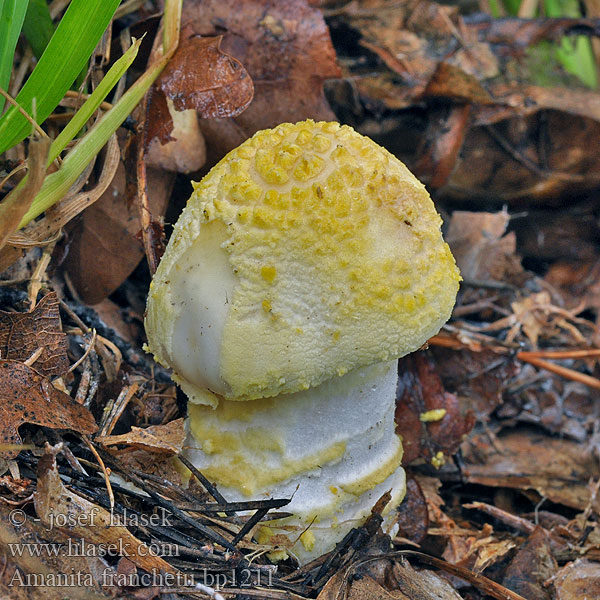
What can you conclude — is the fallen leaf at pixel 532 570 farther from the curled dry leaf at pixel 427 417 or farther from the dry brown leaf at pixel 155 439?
the dry brown leaf at pixel 155 439

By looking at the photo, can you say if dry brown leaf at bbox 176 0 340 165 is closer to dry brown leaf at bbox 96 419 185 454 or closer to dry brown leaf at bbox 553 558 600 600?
dry brown leaf at bbox 96 419 185 454

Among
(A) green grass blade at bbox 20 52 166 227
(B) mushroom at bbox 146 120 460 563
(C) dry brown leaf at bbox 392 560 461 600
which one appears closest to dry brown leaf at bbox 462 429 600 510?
(C) dry brown leaf at bbox 392 560 461 600

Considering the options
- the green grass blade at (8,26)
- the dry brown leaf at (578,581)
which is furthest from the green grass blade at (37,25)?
the dry brown leaf at (578,581)

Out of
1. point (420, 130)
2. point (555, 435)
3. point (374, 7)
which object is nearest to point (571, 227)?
point (420, 130)

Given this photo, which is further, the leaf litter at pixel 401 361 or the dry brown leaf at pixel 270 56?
the dry brown leaf at pixel 270 56

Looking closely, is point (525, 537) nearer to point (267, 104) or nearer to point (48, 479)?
point (48, 479)

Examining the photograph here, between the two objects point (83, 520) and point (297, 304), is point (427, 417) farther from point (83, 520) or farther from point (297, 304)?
point (83, 520)

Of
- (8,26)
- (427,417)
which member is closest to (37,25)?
(8,26)
